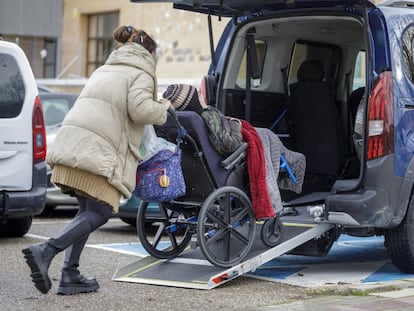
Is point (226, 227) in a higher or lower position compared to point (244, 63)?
lower

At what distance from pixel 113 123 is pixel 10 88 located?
2.86m

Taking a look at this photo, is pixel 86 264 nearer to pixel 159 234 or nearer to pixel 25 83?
pixel 159 234

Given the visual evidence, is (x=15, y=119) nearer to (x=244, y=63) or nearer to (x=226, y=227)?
(x=244, y=63)

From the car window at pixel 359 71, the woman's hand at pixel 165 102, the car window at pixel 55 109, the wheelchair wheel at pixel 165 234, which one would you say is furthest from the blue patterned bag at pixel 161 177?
the car window at pixel 55 109

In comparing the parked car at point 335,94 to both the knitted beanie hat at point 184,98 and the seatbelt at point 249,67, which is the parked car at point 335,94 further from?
the knitted beanie hat at point 184,98

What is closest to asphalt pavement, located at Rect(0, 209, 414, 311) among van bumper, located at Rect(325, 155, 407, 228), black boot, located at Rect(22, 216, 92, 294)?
black boot, located at Rect(22, 216, 92, 294)

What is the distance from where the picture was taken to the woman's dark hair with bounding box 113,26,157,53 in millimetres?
6656

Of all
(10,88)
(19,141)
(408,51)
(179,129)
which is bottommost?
(19,141)

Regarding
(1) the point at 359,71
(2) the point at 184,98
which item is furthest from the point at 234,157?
(1) the point at 359,71

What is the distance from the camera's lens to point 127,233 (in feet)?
34.2

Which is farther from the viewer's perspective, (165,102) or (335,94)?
(335,94)

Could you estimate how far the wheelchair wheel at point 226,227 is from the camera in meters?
6.73

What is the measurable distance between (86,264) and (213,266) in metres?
1.34

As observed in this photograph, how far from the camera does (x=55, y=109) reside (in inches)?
496
